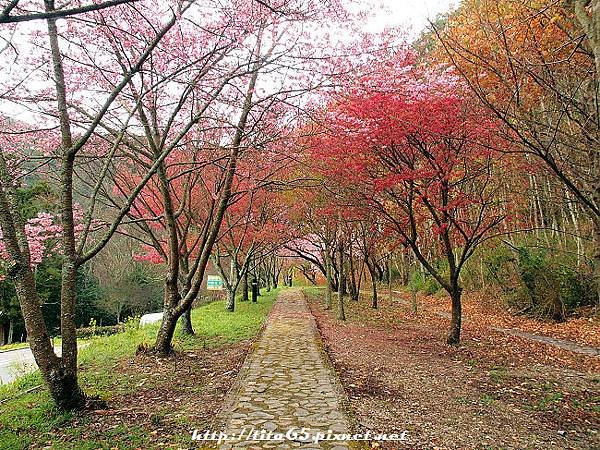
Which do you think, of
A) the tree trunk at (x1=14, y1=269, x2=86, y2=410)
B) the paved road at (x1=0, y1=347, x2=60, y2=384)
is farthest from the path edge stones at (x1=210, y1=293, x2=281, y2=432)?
the paved road at (x1=0, y1=347, x2=60, y2=384)

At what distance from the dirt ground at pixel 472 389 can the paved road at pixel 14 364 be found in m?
6.91

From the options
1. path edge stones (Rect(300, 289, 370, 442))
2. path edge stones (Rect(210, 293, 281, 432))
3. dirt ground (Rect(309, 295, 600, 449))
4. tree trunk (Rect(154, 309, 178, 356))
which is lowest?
dirt ground (Rect(309, 295, 600, 449))

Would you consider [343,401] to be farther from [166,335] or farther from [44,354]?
[166,335]

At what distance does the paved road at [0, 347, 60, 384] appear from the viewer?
10008mm

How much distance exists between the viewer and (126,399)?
17.3ft

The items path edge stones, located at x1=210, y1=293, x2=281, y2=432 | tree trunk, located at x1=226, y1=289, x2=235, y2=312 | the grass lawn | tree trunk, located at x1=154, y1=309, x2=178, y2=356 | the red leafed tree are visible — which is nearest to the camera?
the grass lawn

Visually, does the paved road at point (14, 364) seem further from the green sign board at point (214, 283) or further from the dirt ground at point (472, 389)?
the green sign board at point (214, 283)

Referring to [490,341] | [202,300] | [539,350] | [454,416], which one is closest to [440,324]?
[490,341]

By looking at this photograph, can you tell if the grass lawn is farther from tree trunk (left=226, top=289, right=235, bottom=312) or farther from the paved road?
tree trunk (left=226, top=289, right=235, bottom=312)

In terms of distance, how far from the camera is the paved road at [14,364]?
10.0 meters

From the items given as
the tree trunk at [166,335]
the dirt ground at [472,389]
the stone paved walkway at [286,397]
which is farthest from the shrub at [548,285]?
the tree trunk at [166,335]

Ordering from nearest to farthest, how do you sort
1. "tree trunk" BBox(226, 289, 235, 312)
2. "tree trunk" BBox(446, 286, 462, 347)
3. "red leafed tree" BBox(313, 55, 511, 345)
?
"red leafed tree" BBox(313, 55, 511, 345) → "tree trunk" BBox(446, 286, 462, 347) → "tree trunk" BBox(226, 289, 235, 312)

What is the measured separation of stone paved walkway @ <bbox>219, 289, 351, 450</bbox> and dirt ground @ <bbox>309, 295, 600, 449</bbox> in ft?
0.97

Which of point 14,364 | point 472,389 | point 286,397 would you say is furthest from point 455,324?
point 14,364
